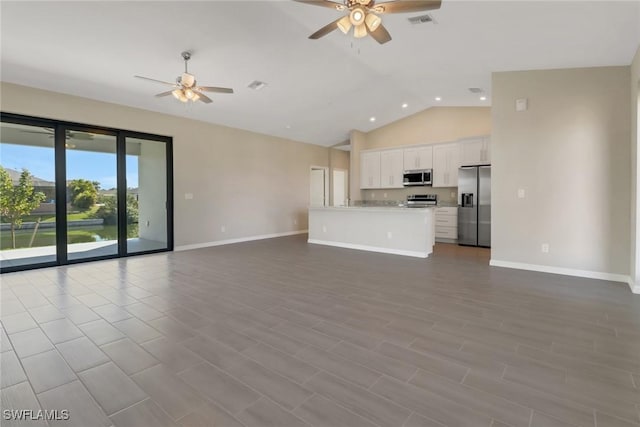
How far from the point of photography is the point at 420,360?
2.00 meters

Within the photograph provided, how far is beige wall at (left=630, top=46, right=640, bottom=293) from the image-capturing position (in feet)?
11.1

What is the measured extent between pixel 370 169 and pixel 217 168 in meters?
4.26

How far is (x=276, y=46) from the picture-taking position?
4.27 m

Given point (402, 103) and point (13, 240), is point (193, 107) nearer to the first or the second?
point (13, 240)

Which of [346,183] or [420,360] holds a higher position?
[346,183]

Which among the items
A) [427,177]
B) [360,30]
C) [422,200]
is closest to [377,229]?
[422,200]

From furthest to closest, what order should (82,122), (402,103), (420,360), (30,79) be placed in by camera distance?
(402,103)
(82,122)
(30,79)
(420,360)

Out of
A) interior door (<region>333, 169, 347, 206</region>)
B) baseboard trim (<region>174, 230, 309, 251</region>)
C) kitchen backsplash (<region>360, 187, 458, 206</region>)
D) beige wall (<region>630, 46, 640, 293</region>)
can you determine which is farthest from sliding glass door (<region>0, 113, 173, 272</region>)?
beige wall (<region>630, 46, 640, 293</region>)

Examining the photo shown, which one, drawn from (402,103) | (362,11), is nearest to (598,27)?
(362,11)

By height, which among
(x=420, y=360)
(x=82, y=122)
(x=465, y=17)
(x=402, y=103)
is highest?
(x=402, y=103)

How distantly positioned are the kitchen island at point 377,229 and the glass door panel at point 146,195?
129 inches

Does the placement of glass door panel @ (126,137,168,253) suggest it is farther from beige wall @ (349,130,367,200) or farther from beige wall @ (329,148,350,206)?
beige wall @ (329,148,350,206)

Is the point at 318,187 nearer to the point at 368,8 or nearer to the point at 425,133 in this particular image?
the point at 425,133

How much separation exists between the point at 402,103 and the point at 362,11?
5.05 m
